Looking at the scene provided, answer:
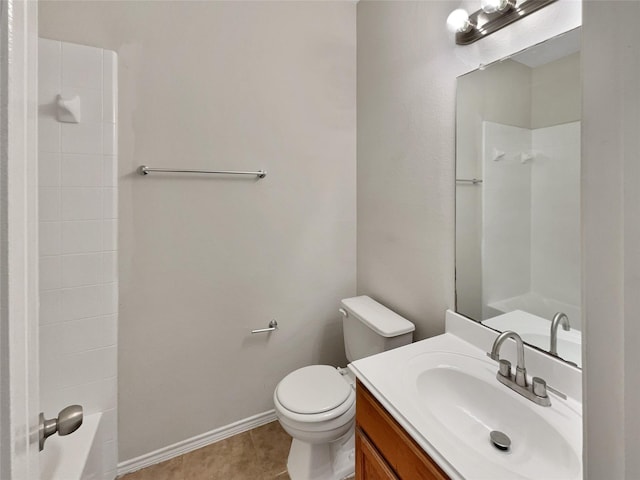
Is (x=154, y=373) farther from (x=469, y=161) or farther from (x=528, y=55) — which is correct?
(x=528, y=55)

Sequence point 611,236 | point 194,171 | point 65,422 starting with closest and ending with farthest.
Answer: point 611,236, point 65,422, point 194,171

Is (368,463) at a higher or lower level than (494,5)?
lower

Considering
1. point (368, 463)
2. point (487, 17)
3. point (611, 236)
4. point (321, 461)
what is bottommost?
point (321, 461)

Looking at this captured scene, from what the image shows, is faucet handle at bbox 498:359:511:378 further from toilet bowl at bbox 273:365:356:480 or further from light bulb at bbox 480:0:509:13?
light bulb at bbox 480:0:509:13

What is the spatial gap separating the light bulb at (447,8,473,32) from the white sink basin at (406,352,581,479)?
1254 mm

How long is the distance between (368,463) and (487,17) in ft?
5.29

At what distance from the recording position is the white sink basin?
0.72m

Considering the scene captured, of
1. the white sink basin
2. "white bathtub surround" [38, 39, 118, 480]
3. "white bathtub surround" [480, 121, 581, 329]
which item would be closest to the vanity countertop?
the white sink basin

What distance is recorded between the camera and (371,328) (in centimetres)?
143

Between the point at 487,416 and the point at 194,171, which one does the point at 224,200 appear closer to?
the point at 194,171

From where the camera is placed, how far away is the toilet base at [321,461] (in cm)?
135

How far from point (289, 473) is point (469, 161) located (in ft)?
5.44

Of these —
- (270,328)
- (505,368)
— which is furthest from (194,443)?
(505,368)

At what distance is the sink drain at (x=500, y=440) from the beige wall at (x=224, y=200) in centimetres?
114
